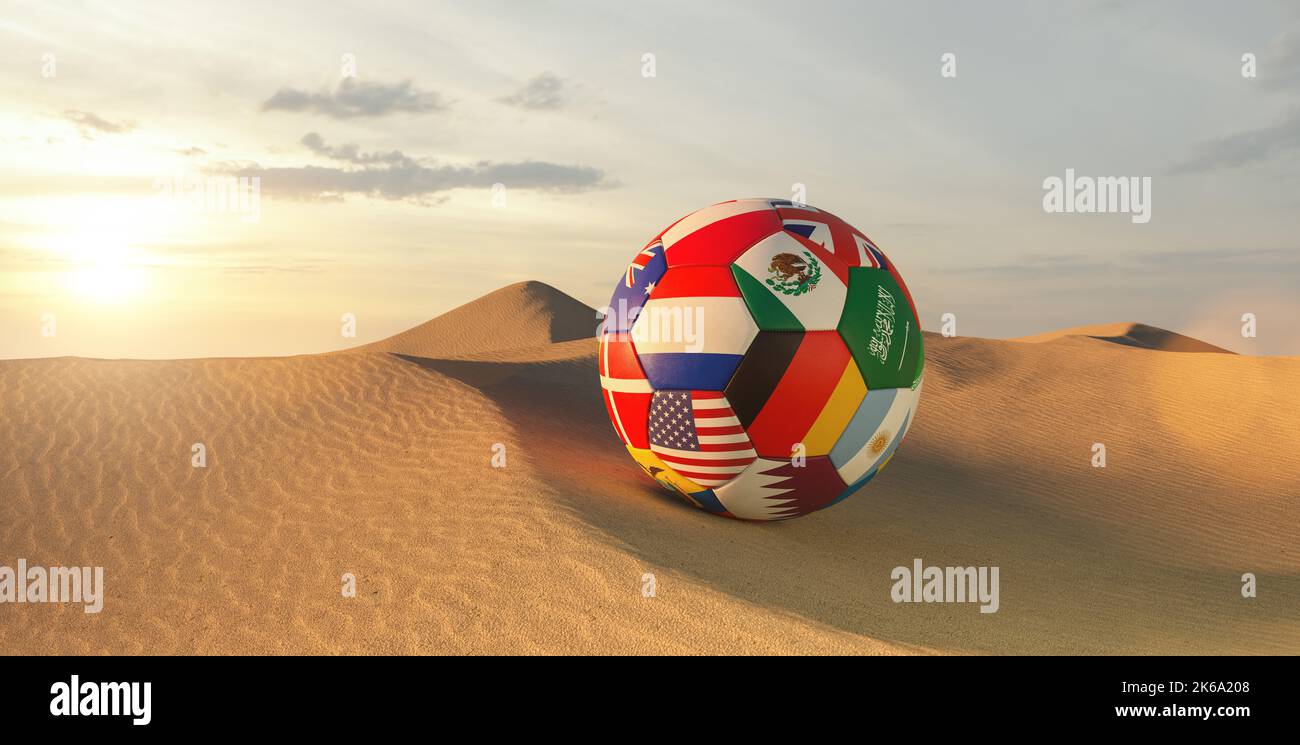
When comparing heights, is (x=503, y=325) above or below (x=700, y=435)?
above

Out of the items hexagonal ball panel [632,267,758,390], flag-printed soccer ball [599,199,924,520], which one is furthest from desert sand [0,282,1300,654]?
hexagonal ball panel [632,267,758,390]

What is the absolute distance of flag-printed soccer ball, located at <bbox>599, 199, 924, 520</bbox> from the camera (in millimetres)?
7137

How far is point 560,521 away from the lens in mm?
7680

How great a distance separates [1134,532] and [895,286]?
5.72 m

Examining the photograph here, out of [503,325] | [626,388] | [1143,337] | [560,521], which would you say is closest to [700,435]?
[626,388]

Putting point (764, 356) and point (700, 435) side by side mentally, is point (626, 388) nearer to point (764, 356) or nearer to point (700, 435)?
point (700, 435)

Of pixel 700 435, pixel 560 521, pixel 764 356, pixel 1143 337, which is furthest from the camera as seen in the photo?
pixel 1143 337

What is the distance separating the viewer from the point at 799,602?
6.89 m

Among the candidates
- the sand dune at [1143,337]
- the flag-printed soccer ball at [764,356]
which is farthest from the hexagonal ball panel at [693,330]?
the sand dune at [1143,337]

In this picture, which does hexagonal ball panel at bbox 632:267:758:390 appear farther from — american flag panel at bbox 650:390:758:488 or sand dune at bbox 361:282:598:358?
sand dune at bbox 361:282:598:358

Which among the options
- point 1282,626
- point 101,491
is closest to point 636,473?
point 101,491

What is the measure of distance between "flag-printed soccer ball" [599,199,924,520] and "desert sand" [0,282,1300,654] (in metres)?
0.89

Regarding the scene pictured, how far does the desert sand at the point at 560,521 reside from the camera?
631cm

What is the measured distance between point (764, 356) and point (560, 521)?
96.0 inches
